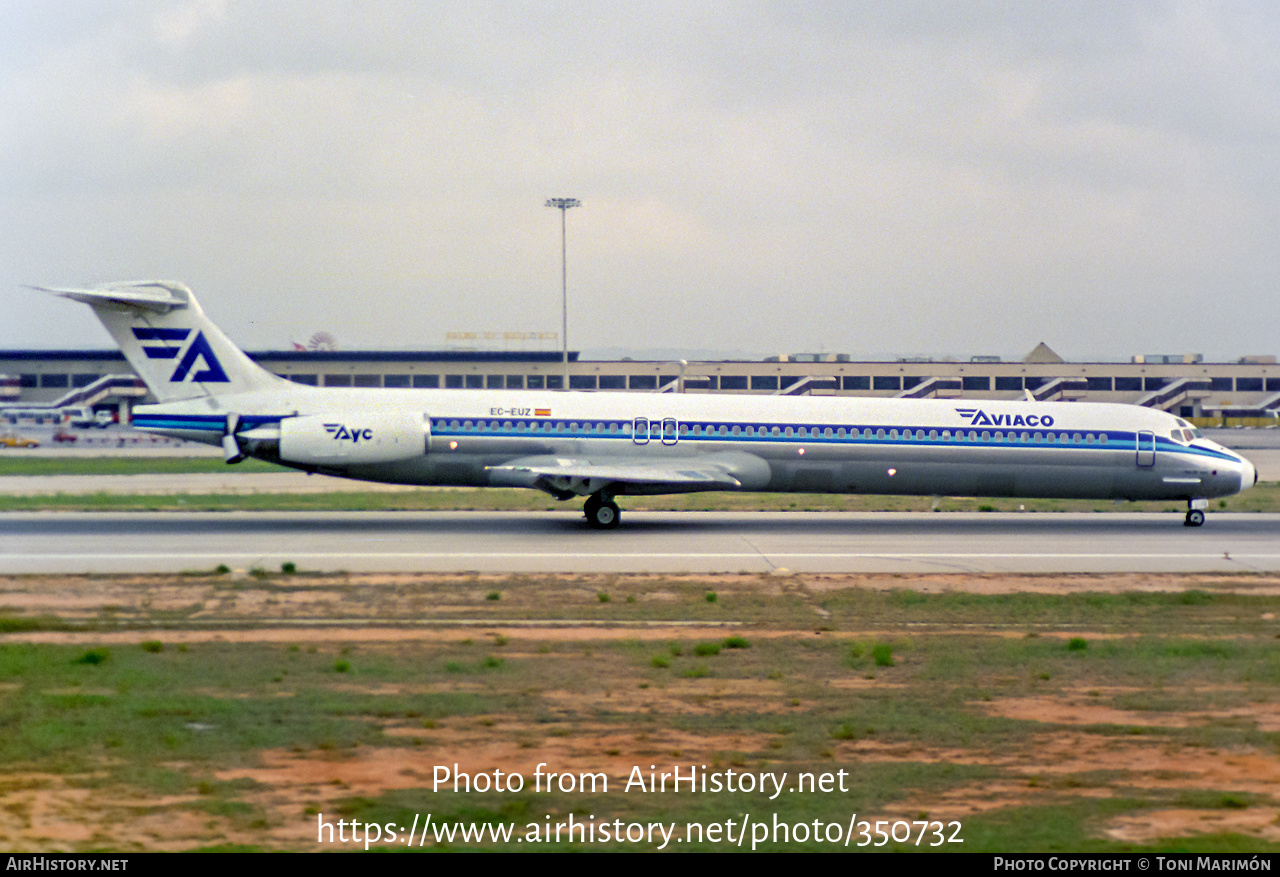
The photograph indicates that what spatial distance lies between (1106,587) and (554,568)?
9.67m

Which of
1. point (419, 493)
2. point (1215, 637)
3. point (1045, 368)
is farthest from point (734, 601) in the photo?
point (1045, 368)

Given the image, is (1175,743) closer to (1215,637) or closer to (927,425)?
(1215,637)

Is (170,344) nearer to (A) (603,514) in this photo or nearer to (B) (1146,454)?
(A) (603,514)

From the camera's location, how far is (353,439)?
87.4 feet

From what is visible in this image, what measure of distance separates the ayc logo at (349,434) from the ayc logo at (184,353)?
3154mm

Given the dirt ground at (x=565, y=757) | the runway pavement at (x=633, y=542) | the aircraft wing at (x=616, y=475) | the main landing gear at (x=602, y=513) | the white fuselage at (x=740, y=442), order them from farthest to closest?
the main landing gear at (x=602, y=513) → the white fuselage at (x=740, y=442) → the aircraft wing at (x=616, y=475) → the runway pavement at (x=633, y=542) → the dirt ground at (x=565, y=757)

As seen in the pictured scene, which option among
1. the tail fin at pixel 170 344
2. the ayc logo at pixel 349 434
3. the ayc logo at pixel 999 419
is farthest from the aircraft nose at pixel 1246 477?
the tail fin at pixel 170 344

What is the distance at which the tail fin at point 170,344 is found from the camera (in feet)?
89.5

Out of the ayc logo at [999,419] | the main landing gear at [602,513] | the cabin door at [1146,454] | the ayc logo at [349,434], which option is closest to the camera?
the ayc logo at [349,434]

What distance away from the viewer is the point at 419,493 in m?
38.2

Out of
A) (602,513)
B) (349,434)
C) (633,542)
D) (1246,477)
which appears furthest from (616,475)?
(1246,477)

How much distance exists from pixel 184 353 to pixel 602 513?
11037 millimetres

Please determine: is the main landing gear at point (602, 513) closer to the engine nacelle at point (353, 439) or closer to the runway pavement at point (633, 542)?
the runway pavement at point (633, 542)
